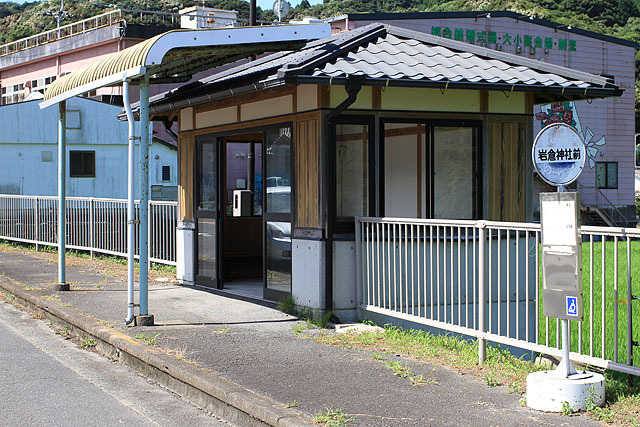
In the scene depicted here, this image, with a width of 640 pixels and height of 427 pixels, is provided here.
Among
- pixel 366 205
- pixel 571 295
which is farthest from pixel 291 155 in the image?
pixel 571 295

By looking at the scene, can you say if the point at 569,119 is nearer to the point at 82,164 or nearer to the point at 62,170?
the point at 82,164

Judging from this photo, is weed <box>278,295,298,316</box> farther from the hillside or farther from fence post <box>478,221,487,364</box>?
the hillside

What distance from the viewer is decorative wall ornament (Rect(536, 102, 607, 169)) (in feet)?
122

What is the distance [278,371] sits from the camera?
706 cm

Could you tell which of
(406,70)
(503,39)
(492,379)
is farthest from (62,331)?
(503,39)

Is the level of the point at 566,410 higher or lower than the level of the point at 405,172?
lower

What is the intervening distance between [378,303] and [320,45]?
3.73 metres

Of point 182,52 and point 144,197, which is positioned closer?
point 144,197

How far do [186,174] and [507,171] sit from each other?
5.35 m

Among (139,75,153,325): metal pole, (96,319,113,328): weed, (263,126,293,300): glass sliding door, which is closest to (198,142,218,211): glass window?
(263,126,293,300): glass sliding door

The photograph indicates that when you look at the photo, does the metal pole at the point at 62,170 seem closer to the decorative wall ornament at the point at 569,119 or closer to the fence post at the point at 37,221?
the fence post at the point at 37,221

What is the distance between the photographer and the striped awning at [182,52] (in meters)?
8.97

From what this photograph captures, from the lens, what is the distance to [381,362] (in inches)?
292

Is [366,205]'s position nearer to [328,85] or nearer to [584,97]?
[328,85]
